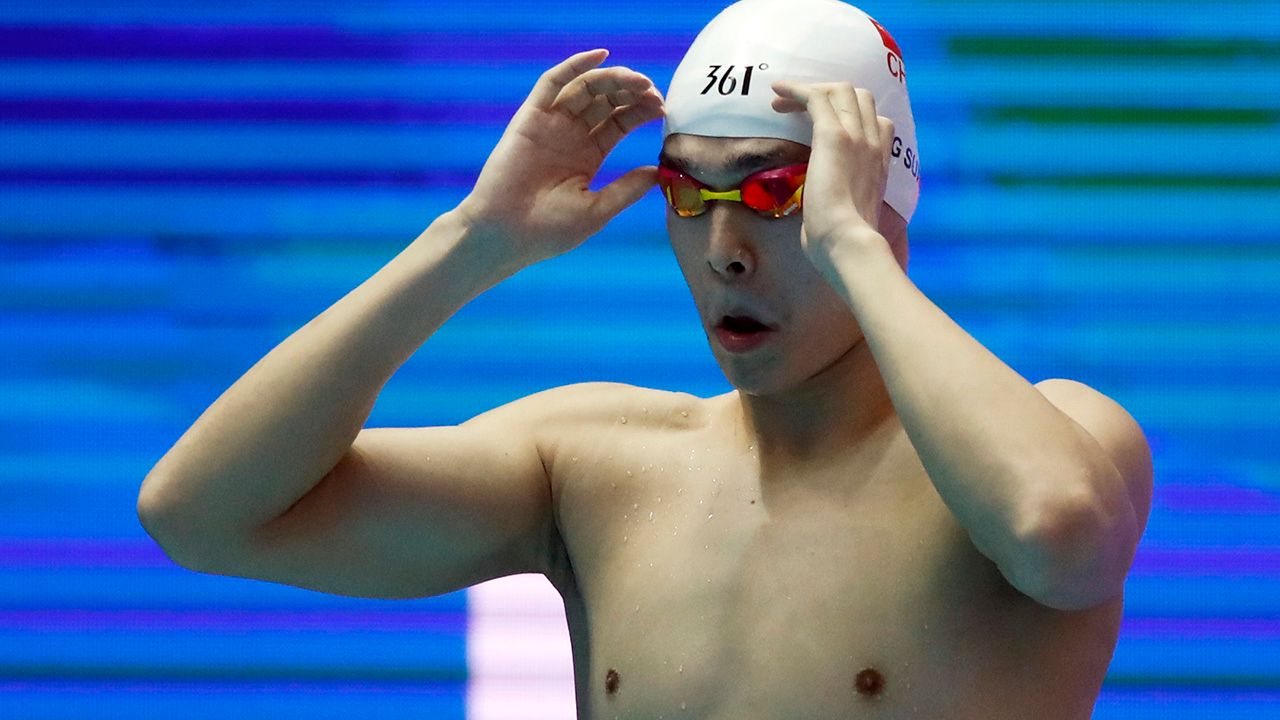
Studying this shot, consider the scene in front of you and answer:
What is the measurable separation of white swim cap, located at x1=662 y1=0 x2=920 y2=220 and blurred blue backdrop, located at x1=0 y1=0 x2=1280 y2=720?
1.56 metres

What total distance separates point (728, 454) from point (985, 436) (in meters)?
0.68

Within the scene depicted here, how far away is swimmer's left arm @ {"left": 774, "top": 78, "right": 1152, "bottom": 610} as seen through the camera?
2133mm

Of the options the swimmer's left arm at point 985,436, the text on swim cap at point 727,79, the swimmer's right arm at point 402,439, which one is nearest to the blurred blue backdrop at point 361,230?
the swimmer's right arm at point 402,439

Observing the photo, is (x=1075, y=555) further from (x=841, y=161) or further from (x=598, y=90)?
(x=598, y=90)

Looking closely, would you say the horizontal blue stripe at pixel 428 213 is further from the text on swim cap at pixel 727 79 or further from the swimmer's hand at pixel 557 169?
the text on swim cap at pixel 727 79

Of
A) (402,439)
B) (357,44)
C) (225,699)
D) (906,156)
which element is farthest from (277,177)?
(906,156)

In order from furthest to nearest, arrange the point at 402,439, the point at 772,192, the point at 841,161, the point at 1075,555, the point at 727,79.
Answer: the point at 402,439 → the point at 727,79 → the point at 772,192 → the point at 841,161 → the point at 1075,555

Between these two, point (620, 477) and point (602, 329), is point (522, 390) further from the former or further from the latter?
point (620, 477)

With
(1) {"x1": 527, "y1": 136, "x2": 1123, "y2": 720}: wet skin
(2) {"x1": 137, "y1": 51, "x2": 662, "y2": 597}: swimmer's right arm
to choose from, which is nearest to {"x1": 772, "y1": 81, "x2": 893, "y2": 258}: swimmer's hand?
(1) {"x1": 527, "y1": 136, "x2": 1123, "y2": 720}: wet skin

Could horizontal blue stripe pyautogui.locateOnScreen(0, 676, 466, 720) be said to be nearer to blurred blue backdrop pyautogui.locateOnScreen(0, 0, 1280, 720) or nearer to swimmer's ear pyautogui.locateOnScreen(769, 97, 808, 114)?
blurred blue backdrop pyautogui.locateOnScreen(0, 0, 1280, 720)

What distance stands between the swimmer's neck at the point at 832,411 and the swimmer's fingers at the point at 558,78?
1.80ft

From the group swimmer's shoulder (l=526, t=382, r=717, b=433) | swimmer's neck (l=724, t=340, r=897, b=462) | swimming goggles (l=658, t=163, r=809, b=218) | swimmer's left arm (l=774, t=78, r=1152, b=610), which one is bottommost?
swimmer's left arm (l=774, t=78, r=1152, b=610)

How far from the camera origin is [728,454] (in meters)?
2.77

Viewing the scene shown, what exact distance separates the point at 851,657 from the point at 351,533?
31.1 inches
